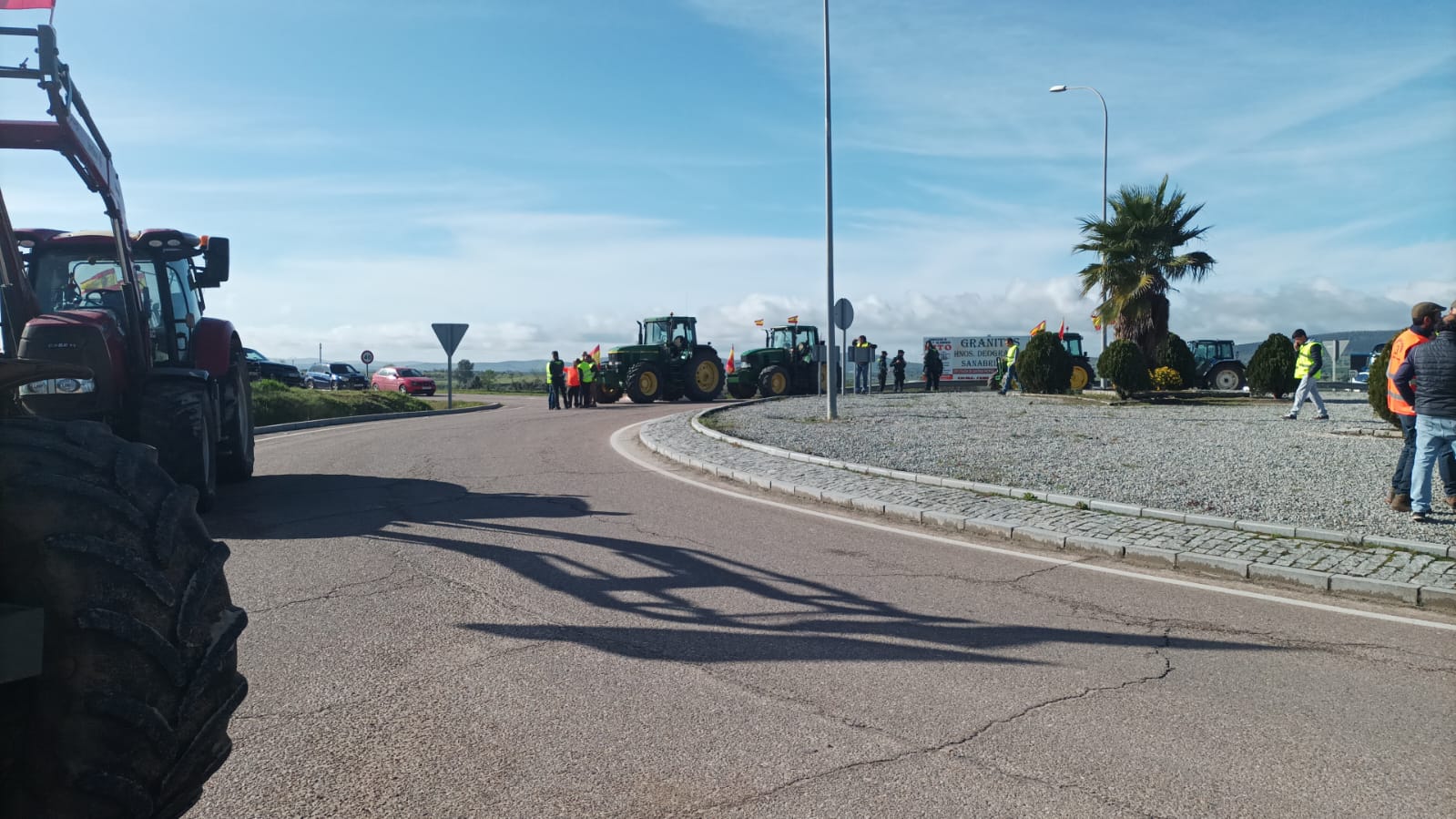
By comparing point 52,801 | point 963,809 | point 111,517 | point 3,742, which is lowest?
point 963,809

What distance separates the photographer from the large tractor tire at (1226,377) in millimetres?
33125

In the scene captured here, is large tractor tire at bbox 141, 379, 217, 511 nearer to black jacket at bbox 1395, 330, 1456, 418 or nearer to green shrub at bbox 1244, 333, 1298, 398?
black jacket at bbox 1395, 330, 1456, 418

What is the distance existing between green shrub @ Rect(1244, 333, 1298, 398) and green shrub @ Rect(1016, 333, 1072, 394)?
15.8 ft

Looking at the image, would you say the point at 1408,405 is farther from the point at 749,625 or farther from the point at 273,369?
the point at 273,369

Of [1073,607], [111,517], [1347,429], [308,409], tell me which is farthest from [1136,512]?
[308,409]

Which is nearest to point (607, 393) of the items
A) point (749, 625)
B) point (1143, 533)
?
point (1143, 533)

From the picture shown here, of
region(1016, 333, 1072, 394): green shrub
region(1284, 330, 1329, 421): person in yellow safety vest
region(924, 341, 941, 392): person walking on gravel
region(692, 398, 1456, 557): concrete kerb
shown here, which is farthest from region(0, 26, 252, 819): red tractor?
region(924, 341, 941, 392): person walking on gravel

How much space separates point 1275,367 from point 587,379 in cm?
1843

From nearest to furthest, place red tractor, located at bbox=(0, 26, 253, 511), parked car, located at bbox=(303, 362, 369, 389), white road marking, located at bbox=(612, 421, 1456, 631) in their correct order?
white road marking, located at bbox=(612, 421, 1456, 631), red tractor, located at bbox=(0, 26, 253, 511), parked car, located at bbox=(303, 362, 369, 389)

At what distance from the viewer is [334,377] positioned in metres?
53.1

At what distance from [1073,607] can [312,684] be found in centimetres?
431

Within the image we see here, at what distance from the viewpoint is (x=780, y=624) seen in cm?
544

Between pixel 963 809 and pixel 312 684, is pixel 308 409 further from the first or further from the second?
pixel 963 809

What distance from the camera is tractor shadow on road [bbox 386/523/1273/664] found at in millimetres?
4984
